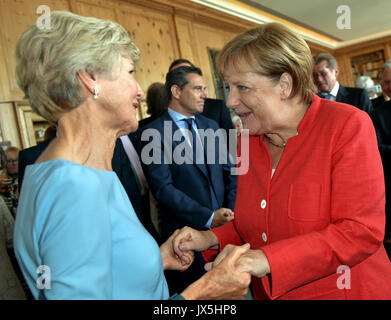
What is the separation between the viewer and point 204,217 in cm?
246

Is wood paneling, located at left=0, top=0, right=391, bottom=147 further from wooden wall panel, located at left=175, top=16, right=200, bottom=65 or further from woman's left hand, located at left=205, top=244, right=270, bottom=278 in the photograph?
woman's left hand, located at left=205, top=244, right=270, bottom=278

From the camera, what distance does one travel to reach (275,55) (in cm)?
129

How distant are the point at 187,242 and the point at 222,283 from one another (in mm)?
393

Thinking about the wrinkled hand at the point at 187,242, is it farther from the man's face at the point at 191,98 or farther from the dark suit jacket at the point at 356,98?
the dark suit jacket at the point at 356,98

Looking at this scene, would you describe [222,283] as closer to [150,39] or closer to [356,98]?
[356,98]

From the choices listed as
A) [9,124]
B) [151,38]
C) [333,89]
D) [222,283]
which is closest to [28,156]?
[222,283]

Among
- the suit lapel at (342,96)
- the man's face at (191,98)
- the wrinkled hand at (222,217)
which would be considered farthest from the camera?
the suit lapel at (342,96)

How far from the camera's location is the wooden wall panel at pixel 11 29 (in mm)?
4109

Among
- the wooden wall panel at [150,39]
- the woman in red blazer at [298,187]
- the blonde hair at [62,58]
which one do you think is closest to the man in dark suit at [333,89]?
the woman in red blazer at [298,187]

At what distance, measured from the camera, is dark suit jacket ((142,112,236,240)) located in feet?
8.19

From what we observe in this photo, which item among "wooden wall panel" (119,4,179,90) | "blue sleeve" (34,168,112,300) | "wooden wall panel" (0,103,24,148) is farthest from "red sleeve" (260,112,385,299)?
"wooden wall panel" (119,4,179,90)

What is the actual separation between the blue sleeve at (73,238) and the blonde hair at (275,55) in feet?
2.57

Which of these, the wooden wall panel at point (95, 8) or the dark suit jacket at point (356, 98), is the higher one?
the wooden wall panel at point (95, 8)
